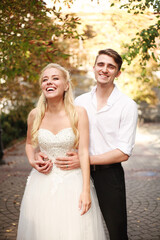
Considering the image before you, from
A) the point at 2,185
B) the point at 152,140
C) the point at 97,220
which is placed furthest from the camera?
Result: the point at 152,140

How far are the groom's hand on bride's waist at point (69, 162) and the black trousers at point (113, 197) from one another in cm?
34

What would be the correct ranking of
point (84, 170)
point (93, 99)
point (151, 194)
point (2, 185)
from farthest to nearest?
point (2, 185) → point (151, 194) → point (93, 99) → point (84, 170)

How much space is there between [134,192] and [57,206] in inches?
186

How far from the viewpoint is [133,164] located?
10227 mm

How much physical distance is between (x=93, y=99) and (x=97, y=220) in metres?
1.23

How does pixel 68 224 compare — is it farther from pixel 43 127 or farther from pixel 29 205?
pixel 43 127

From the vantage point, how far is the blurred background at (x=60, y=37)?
4.65 metres

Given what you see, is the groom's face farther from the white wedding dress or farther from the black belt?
the black belt

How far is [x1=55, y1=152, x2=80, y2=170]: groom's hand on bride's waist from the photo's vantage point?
2.74m

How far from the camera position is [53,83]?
105 inches

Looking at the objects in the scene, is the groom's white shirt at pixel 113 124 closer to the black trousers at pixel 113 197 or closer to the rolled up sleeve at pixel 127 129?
the rolled up sleeve at pixel 127 129

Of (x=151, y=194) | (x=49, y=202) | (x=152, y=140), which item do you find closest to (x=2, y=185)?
(x=151, y=194)

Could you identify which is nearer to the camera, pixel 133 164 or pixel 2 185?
pixel 2 185

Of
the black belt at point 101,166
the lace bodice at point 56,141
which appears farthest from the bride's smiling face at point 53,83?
the black belt at point 101,166
